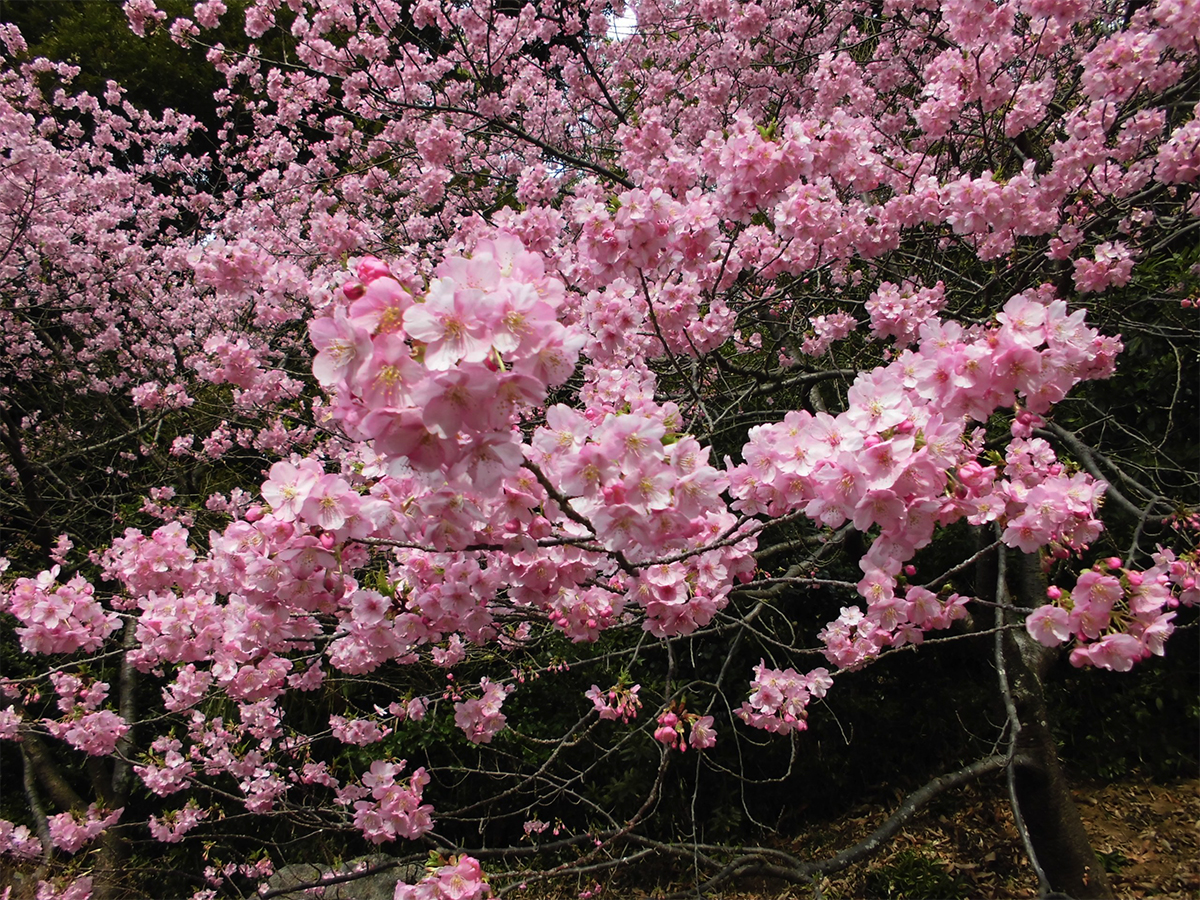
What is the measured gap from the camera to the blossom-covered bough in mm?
1202

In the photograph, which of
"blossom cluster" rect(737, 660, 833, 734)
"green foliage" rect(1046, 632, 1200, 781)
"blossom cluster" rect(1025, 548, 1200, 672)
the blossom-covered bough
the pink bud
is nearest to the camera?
the pink bud

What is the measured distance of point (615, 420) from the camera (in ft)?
3.74

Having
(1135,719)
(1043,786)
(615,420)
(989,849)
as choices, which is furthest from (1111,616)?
(1135,719)

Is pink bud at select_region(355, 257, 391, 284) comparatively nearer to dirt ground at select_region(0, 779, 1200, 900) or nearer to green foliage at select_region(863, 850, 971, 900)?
dirt ground at select_region(0, 779, 1200, 900)

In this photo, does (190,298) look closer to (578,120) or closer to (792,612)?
(578,120)

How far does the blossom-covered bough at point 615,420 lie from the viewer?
1202mm

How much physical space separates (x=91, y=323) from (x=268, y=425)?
10.5ft

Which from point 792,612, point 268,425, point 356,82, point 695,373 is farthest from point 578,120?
point 792,612

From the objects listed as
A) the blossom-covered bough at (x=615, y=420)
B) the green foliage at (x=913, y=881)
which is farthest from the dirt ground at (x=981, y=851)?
the blossom-covered bough at (x=615, y=420)

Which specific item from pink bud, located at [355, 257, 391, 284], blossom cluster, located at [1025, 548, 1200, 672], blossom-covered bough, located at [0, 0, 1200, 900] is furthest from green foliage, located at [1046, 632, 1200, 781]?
pink bud, located at [355, 257, 391, 284]

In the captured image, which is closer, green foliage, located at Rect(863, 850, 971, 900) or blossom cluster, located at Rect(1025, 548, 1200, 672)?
blossom cluster, located at Rect(1025, 548, 1200, 672)

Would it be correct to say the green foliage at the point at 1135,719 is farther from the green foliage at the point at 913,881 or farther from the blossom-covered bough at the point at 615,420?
the green foliage at the point at 913,881

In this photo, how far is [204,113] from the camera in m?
9.12

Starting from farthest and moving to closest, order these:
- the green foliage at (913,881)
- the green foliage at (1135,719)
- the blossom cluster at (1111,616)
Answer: the green foliage at (1135,719)
the green foliage at (913,881)
the blossom cluster at (1111,616)
